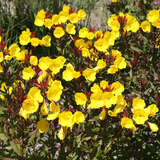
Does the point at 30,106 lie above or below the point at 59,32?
below

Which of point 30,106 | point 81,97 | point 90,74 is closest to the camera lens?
point 30,106

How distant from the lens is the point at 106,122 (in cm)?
167

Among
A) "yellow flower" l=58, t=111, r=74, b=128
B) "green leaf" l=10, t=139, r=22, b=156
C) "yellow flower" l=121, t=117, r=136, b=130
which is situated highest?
"yellow flower" l=58, t=111, r=74, b=128

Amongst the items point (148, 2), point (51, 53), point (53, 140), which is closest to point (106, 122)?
point (53, 140)

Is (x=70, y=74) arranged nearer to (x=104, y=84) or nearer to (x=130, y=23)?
(x=104, y=84)

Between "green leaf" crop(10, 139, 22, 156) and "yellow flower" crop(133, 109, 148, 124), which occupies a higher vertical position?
"yellow flower" crop(133, 109, 148, 124)

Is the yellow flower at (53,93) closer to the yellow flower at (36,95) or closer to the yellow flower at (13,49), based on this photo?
the yellow flower at (36,95)

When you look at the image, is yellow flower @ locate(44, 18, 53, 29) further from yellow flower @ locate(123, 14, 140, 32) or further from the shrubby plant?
yellow flower @ locate(123, 14, 140, 32)

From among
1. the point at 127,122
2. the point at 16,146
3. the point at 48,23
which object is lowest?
the point at 16,146

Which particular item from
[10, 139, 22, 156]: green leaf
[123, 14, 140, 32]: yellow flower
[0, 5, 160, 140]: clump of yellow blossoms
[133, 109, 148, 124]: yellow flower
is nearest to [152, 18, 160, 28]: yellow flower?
[0, 5, 160, 140]: clump of yellow blossoms

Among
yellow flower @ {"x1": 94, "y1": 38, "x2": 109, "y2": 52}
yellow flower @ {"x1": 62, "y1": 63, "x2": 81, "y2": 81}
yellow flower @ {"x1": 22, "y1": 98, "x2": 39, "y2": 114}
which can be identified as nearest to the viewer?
yellow flower @ {"x1": 22, "y1": 98, "x2": 39, "y2": 114}

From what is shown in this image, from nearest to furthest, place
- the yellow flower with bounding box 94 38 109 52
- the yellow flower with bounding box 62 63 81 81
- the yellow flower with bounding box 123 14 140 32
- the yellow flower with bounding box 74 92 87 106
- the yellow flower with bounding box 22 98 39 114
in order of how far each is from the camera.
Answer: the yellow flower with bounding box 22 98 39 114, the yellow flower with bounding box 74 92 87 106, the yellow flower with bounding box 62 63 81 81, the yellow flower with bounding box 94 38 109 52, the yellow flower with bounding box 123 14 140 32

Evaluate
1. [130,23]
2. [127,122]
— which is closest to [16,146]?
[127,122]

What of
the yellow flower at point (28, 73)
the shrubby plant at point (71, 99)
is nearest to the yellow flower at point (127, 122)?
the shrubby plant at point (71, 99)
